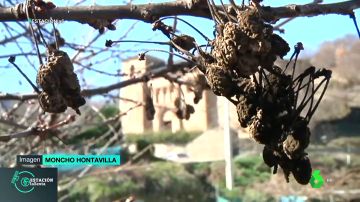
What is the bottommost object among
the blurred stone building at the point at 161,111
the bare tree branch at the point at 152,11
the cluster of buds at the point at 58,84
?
the cluster of buds at the point at 58,84

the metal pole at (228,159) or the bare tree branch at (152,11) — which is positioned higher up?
the metal pole at (228,159)

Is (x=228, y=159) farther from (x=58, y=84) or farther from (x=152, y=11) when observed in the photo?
(x=58, y=84)

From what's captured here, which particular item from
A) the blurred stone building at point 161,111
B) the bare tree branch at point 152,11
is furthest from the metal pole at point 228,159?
the bare tree branch at point 152,11

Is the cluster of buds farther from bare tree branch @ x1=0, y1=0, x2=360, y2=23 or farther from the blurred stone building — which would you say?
the blurred stone building

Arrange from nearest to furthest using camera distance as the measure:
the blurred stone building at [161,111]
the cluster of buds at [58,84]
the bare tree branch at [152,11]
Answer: the cluster of buds at [58,84]
the bare tree branch at [152,11]
the blurred stone building at [161,111]

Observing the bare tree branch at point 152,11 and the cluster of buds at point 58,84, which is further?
the bare tree branch at point 152,11

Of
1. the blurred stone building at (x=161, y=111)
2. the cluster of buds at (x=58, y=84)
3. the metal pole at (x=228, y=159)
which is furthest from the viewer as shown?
the metal pole at (x=228, y=159)

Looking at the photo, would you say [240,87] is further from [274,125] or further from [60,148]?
[60,148]

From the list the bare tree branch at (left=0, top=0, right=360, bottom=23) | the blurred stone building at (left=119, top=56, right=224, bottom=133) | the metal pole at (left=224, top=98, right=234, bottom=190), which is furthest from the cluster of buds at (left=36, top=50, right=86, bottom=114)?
the metal pole at (left=224, top=98, right=234, bottom=190)

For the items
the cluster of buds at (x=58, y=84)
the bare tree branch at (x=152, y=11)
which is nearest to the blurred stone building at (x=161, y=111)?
the bare tree branch at (x=152, y=11)

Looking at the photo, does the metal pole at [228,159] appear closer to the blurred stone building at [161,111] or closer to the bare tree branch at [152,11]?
the blurred stone building at [161,111]

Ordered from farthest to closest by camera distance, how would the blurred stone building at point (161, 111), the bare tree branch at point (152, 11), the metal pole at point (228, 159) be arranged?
1. the metal pole at point (228, 159)
2. the blurred stone building at point (161, 111)
3. the bare tree branch at point (152, 11)

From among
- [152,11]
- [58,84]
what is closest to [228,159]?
[152,11]

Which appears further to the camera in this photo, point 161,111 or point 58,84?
point 161,111
